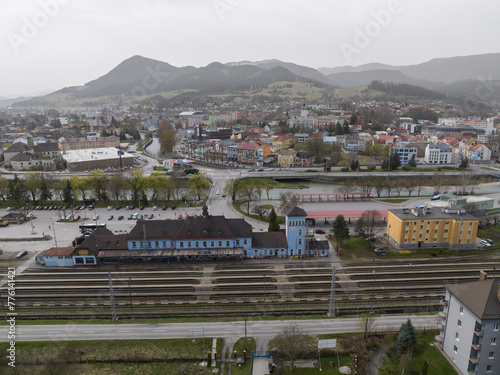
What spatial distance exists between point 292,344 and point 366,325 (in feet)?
15.8

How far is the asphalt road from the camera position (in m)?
20.7

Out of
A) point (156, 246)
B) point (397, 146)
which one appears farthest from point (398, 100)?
point (156, 246)

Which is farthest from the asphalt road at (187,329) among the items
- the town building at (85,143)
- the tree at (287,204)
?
the town building at (85,143)

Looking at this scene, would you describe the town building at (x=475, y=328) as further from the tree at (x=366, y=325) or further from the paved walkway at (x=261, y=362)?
the paved walkway at (x=261, y=362)

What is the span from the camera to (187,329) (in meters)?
21.2

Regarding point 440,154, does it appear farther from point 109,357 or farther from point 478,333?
point 109,357

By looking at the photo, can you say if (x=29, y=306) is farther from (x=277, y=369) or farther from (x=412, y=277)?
(x=412, y=277)

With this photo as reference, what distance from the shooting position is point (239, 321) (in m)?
21.8

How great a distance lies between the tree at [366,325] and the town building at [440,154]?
6066 centimetres

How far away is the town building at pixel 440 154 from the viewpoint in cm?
7081

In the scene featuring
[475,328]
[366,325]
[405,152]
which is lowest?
[366,325]

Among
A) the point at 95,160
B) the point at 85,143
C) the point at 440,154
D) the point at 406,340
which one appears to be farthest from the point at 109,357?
the point at 85,143

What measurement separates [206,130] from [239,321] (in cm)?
8701

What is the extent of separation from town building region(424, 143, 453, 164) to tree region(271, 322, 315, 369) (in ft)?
210
